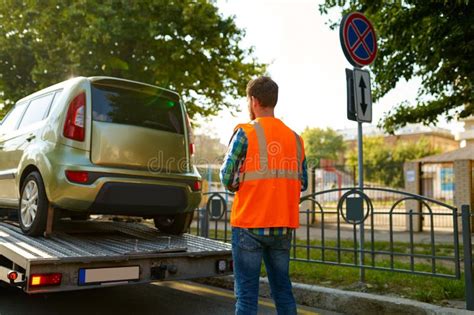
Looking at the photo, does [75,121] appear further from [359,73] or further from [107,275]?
[359,73]

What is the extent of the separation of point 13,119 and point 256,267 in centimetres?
420

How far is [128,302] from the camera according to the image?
4.81m

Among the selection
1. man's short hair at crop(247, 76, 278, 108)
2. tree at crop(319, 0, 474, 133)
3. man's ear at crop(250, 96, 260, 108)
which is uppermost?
tree at crop(319, 0, 474, 133)

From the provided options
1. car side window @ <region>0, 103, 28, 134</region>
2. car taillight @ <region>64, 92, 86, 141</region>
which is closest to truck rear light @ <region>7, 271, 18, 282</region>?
car taillight @ <region>64, 92, 86, 141</region>

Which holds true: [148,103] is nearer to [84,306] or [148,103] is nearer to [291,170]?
[84,306]

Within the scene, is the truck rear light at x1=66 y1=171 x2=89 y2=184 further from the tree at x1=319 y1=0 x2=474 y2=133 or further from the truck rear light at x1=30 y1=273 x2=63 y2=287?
the tree at x1=319 y1=0 x2=474 y2=133

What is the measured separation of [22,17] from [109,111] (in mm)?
8093

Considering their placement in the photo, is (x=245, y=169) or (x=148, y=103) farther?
(x=148, y=103)

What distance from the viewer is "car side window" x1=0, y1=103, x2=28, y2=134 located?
18.1 ft

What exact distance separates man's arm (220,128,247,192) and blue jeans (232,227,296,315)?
0.29 m

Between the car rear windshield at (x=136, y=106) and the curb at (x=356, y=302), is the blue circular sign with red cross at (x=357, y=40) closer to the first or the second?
the car rear windshield at (x=136, y=106)

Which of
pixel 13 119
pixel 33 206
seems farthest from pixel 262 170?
pixel 13 119

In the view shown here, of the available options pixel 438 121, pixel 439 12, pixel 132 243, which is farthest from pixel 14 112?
pixel 438 121

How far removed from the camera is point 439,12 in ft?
23.5
